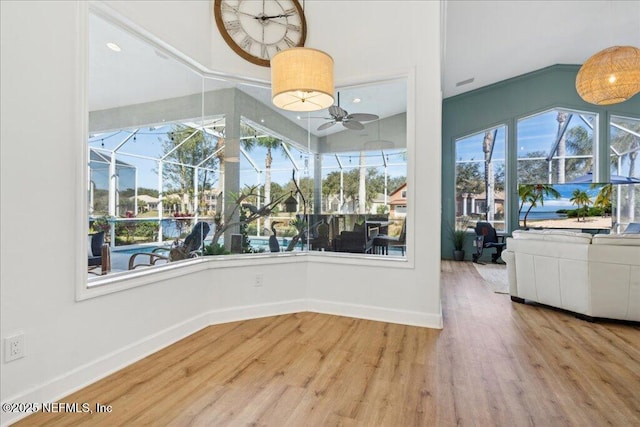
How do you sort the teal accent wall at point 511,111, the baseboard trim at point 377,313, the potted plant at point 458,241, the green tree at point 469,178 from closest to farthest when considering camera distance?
the baseboard trim at point 377,313 → the teal accent wall at point 511,111 → the potted plant at point 458,241 → the green tree at point 469,178

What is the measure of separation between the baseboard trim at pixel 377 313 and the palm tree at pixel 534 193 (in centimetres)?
516

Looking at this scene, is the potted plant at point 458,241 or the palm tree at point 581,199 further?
the potted plant at point 458,241

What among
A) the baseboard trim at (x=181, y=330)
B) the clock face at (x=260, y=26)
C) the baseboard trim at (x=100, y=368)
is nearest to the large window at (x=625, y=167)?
the baseboard trim at (x=181, y=330)

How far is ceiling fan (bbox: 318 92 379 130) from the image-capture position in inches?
138

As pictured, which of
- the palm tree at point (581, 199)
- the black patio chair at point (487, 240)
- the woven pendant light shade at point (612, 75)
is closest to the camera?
the woven pendant light shade at point (612, 75)

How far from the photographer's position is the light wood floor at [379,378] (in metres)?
1.78

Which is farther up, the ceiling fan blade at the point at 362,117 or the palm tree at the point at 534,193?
the ceiling fan blade at the point at 362,117

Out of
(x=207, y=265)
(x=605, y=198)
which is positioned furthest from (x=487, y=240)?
(x=207, y=265)

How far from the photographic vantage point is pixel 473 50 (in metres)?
5.77

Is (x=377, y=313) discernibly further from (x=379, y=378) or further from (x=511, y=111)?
(x=511, y=111)

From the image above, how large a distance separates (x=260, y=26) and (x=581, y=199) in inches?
266

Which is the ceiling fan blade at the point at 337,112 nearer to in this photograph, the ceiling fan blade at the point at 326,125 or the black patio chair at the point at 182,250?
the ceiling fan blade at the point at 326,125

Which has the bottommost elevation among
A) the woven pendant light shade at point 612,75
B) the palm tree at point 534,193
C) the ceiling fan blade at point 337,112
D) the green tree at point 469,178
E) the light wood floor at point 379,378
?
the light wood floor at point 379,378

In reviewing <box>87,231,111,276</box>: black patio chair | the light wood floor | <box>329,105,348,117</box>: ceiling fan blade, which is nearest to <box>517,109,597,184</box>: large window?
the light wood floor
